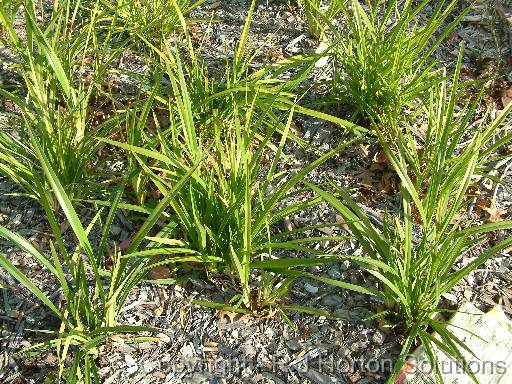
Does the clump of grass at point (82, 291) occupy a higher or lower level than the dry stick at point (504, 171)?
lower

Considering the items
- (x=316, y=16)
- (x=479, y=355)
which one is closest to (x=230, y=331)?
(x=479, y=355)

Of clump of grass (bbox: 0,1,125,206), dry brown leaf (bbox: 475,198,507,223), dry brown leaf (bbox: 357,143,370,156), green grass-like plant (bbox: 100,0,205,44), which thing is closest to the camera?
clump of grass (bbox: 0,1,125,206)

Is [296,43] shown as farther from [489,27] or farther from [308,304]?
[308,304]

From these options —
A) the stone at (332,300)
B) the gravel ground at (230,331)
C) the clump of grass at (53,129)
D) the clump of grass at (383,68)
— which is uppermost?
the clump of grass at (383,68)

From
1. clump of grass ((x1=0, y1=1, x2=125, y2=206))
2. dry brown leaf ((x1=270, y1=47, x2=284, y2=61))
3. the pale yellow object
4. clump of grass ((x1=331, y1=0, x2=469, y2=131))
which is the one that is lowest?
the pale yellow object

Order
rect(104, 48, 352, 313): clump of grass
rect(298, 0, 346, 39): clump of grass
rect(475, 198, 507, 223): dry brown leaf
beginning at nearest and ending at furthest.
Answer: rect(104, 48, 352, 313): clump of grass
rect(475, 198, 507, 223): dry brown leaf
rect(298, 0, 346, 39): clump of grass

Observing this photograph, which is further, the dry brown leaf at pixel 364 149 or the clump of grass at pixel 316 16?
the clump of grass at pixel 316 16

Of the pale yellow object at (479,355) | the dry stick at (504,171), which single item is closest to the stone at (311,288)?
the pale yellow object at (479,355)

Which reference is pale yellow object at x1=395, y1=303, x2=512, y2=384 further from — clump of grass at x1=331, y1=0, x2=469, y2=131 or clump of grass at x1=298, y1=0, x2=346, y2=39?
clump of grass at x1=298, y1=0, x2=346, y2=39

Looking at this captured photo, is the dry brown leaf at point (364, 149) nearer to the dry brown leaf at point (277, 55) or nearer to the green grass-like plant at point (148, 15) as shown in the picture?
the dry brown leaf at point (277, 55)

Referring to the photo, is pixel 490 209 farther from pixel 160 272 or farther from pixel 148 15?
pixel 148 15

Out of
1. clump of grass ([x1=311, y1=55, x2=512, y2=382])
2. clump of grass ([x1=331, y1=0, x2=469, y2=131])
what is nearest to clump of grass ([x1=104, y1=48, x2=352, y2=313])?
clump of grass ([x1=311, y1=55, x2=512, y2=382])

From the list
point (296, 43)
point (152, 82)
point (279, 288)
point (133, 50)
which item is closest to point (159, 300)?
point (279, 288)

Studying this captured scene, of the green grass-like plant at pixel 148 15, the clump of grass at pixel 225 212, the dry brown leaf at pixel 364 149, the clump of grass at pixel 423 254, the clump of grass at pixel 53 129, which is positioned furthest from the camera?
the green grass-like plant at pixel 148 15
